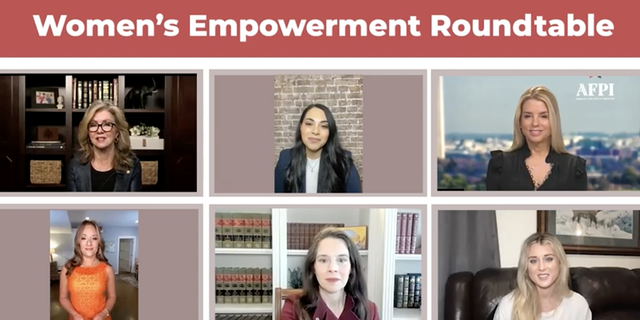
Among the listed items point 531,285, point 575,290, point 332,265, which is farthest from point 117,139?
point 575,290

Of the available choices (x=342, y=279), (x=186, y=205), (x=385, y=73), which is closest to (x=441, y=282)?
(x=342, y=279)

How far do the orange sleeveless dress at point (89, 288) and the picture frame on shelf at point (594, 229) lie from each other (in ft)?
4.34

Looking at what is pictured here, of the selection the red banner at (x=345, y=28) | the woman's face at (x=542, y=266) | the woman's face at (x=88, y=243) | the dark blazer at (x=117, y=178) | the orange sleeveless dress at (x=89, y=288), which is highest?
the red banner at (x=345, y=28)

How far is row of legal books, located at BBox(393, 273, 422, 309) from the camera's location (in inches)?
68.5

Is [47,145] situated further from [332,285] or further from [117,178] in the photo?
[332,285]

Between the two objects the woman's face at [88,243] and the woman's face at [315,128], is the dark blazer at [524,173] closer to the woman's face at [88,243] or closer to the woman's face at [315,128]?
the woman's face at [315,128]

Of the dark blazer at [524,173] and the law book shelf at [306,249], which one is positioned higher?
the dark blazer at [524,173]

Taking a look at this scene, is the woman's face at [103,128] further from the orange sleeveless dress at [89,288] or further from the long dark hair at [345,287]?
the long dark hair at [345,287]

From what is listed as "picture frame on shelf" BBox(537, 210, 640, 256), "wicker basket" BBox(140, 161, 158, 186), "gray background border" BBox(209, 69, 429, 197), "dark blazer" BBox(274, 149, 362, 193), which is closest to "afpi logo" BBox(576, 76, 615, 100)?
"picture frame on shelf" BBox(537, 210, 640, 256)

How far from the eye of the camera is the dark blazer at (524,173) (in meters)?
1.73

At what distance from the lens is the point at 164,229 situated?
5.86ft

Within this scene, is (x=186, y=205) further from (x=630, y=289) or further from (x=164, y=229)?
(x=630, y=289)

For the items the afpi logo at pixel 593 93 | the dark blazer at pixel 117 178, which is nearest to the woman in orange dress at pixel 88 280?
the dark blazer at pixel 117 178

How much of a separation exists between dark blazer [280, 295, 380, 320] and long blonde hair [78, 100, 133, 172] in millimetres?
631
